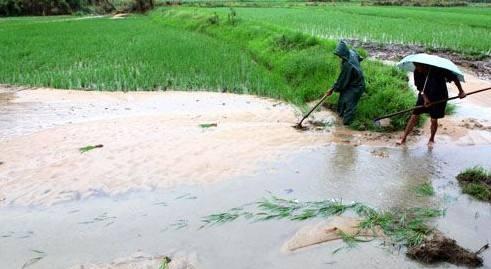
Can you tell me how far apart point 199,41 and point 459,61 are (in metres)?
7.68

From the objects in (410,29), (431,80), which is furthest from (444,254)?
(410,29)

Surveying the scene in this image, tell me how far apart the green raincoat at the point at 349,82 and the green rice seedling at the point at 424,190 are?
7.61ft

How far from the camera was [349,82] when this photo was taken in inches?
267

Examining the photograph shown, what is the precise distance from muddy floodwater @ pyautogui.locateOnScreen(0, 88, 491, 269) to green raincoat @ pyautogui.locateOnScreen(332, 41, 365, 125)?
→ 34 centimetres

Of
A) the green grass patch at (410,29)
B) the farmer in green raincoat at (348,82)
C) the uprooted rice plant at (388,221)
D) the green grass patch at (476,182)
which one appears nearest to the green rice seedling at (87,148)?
the uprooted rice plant at (388,221)

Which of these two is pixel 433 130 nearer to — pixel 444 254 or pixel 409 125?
pixel 409 125

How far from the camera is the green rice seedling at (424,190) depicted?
458 centimetres

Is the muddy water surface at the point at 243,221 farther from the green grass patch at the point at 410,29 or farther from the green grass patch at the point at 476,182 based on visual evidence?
the green grass patch at the point at 410,29

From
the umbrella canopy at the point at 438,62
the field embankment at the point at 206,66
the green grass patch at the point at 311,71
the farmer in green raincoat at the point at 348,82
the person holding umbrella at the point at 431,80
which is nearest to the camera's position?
the umbrella canopy at the point at 438,62

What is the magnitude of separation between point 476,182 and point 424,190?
59 cm

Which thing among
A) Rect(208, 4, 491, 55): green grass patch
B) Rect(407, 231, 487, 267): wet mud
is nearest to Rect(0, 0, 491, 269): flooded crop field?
Rect(407, 231, 487, 267): wet mud

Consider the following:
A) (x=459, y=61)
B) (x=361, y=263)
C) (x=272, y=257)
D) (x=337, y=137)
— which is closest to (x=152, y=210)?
(x=272, y=257)

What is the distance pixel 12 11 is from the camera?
3456 centimetres

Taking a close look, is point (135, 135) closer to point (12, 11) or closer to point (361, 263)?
point (361, 263)
